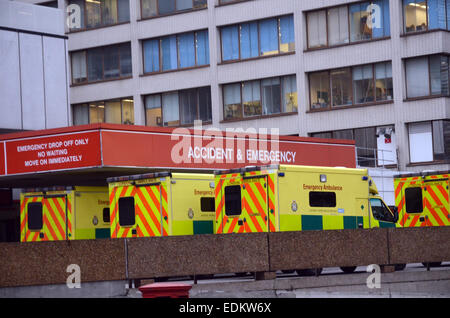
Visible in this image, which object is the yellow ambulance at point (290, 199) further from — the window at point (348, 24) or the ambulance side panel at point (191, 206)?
the window at point (348, 24)

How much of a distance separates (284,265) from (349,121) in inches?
1208

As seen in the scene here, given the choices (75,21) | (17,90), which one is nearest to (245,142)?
(17,90)

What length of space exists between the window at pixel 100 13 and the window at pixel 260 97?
351 inches

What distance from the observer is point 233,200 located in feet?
64.7

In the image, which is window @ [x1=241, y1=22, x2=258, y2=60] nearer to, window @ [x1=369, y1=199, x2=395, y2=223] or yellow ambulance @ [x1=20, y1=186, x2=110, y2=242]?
yellow ambulance @ [x1=20, y1=186, x2=110, y2=242]

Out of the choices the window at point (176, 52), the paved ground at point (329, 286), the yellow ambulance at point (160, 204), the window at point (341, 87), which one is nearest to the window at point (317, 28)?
the window at point (341, 87)

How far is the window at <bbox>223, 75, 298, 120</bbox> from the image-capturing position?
4712 centimetres

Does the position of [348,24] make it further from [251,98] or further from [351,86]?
[251,98]

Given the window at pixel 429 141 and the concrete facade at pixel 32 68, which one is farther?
the window at pixel 429 141

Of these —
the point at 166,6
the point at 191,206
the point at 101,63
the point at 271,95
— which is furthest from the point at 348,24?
the point at 191,206

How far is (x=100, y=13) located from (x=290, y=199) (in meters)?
37.5

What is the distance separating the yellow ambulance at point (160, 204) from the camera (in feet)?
64.7

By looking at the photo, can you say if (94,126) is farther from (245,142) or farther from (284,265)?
(284,265)

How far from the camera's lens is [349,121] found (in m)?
45.1
